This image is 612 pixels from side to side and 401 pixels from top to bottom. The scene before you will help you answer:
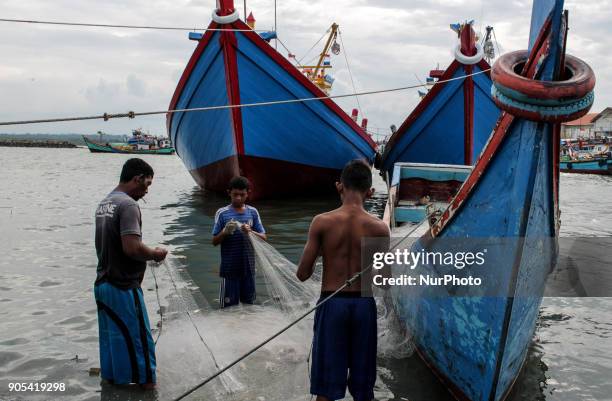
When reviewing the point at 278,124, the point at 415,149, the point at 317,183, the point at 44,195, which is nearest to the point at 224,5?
the point at 278,124

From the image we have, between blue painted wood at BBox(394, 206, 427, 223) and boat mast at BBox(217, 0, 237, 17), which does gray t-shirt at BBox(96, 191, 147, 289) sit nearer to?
blue painted wood at BBox(394, 206, 427, 223)

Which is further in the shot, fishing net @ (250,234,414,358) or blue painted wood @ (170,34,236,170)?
blue painted wood @ (170,34,236,170)

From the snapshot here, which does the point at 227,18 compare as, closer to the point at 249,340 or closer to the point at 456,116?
the point at 456,116

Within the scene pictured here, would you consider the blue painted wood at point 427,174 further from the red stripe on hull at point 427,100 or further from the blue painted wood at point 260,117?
the blue painted wood at point 260,117

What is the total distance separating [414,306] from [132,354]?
2.29 meters

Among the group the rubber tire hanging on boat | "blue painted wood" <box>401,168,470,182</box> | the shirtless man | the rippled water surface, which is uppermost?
the rubber tire hanging on boat

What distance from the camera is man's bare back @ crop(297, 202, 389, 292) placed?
2945mm

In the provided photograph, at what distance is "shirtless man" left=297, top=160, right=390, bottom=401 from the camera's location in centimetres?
295

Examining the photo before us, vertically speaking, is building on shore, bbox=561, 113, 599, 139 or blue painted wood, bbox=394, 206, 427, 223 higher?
building on shore, bbox=561, 113, 599, 139

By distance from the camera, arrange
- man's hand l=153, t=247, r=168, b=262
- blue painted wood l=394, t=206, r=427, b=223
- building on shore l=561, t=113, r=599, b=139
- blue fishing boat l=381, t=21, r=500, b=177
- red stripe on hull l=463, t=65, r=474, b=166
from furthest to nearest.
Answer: building on shore l=561, t=113, r=599, b=139
red stripe on hull l=463, t=65, r=474, b=166
blue fishing boat l=381, t=21, r=500, b=177
blue painted wood l=394, t=206, r=427, b=223
man's hand l=153, t=247, r=168, b=262

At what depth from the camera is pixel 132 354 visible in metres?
3.62

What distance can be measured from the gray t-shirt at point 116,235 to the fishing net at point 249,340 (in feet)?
1.96

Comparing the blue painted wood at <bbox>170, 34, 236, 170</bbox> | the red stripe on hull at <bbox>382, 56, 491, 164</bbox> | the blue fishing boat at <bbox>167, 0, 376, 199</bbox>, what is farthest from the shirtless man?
the red stripe on hull at <bbox>382, 56, 491, 164</bbox>

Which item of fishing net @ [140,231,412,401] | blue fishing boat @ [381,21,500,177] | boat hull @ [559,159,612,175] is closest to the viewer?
fishing net @ [140,231,412,401]
